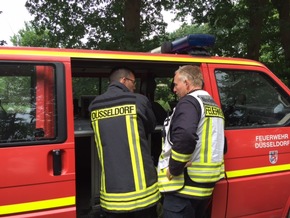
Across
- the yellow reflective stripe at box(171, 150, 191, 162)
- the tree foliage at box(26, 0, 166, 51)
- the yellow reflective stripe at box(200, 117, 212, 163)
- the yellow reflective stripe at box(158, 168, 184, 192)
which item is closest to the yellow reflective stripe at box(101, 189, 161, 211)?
the yellow reflective stripe at box(158, 168, 184, 192)

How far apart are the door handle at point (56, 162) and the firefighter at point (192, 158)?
0.74m

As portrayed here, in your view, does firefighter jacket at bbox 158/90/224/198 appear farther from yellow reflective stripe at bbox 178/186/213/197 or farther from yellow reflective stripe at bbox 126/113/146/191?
yellow reflective stripe at bbox 126/113/146/191

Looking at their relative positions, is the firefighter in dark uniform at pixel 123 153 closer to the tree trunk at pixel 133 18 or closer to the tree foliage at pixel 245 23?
the tree trunk at pixel 133 18

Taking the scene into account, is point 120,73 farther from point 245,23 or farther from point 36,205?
point 245,23

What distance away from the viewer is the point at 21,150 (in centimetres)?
222

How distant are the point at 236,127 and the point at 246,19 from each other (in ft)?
22.4

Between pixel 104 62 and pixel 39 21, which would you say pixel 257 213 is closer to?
pixel 104 62

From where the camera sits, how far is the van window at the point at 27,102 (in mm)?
2303

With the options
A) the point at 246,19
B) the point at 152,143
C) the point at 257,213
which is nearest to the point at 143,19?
the point at 246,19

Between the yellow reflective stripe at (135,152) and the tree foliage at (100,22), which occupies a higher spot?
the tree foliage at (100,22)

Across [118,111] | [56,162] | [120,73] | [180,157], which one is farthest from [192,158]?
[56,162]

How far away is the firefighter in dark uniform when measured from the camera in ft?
7.87

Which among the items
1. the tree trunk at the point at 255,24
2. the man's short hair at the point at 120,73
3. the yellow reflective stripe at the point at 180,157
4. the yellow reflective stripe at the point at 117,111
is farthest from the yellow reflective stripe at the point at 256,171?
the tree trunk at the point at 255,24

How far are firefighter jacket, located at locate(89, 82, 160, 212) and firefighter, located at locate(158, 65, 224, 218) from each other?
15 cm
